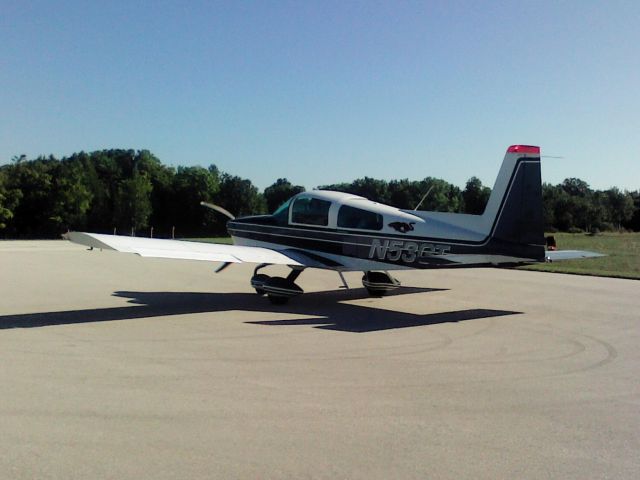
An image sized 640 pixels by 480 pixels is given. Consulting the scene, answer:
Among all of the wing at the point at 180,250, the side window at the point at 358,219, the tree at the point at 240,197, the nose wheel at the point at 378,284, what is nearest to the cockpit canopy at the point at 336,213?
the side window at the point at 358,219

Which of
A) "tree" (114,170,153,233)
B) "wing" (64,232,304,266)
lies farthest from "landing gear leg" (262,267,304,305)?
"tree" (114,170,153,233)

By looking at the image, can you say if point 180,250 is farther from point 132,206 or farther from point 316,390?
point 132,206

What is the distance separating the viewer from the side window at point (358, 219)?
11.3 meters

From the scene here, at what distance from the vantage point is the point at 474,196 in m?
65.9

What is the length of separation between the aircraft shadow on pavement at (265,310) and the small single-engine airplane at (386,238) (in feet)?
2.26

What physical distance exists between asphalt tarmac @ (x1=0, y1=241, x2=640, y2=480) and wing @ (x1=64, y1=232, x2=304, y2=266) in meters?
0.98

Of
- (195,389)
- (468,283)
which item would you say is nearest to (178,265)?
(468,283)

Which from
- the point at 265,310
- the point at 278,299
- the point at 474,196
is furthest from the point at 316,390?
the point at 474,196

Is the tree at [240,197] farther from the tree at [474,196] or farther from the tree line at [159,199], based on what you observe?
the tree at [474,196]

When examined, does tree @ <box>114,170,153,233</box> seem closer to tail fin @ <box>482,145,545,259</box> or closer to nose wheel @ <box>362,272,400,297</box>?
nose wheel @ <box>362,272,400,297</box>

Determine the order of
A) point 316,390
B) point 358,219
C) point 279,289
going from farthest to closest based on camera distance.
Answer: point 358,219 → point 279,289 → point 316,390

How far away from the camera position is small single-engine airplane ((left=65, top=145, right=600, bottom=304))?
33.9ft

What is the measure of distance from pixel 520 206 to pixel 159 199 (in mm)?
70687

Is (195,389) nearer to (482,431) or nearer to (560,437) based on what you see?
(482,431)
